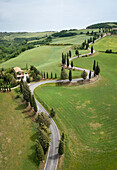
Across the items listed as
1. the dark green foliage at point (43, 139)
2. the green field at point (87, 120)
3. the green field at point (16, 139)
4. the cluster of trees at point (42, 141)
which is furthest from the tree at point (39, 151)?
the green field at point (87, 120)

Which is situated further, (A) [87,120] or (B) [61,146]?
(A) [87,120]

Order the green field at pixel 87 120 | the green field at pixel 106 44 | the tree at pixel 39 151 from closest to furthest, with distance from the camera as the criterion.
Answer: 1. the tree at pixel 39 151
2. the green field at pixel 87 120
3. the green field at pixel 106 44

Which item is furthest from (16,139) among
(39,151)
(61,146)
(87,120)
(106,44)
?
(106,44)

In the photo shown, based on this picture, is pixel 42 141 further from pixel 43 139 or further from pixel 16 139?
pixel 16 139

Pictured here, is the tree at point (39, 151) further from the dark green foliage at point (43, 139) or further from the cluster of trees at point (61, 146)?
the cluster of trees at point (61, 146)

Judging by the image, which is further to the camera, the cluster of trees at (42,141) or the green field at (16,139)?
the green field at (16,139)

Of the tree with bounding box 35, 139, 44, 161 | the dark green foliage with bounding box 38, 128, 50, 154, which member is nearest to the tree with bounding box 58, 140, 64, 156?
the dark green foliage with bounding box 38, 128, 50, 154
